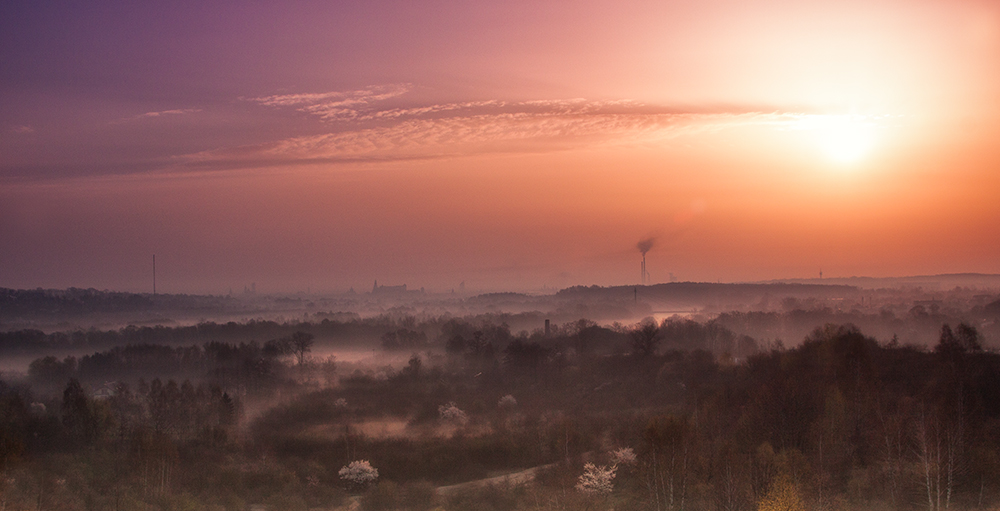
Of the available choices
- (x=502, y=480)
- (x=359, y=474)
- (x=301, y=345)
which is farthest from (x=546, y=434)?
(x=301, y=345)

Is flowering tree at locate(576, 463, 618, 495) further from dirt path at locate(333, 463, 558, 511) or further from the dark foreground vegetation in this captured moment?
dirt path at locate(333, 463, 558, 511)

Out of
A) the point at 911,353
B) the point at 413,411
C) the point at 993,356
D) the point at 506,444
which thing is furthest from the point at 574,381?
the point at 993,356

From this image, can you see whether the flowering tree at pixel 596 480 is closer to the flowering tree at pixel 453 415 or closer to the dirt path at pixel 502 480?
the dirt path at pixel 502 480

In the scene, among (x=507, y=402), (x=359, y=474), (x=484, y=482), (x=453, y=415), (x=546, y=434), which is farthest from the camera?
(x=507, y=402)

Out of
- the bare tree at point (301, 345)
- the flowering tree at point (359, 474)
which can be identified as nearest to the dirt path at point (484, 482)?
the flowering tree at point (359, 474)

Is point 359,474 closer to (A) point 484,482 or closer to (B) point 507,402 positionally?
(A) point 484,482

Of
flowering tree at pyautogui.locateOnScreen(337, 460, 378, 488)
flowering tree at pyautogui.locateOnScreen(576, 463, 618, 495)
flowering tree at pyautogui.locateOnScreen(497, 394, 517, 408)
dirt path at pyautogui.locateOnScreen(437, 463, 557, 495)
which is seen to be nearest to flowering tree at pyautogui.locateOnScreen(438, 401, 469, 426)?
flowering tree at pyautogui.locateOnScreen(497, 394, 517, 408)

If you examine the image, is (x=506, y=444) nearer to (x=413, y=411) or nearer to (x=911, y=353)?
(x=413, y=411)
